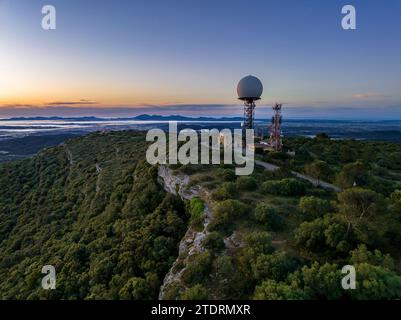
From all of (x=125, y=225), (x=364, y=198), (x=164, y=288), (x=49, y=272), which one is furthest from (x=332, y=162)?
(x=49, y=272)

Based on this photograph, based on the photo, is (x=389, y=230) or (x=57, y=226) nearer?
(x=389, y=230)

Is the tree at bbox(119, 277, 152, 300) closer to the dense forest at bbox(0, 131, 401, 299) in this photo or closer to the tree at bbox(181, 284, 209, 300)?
the dense forest at bbox(0, 131, 401, 299)

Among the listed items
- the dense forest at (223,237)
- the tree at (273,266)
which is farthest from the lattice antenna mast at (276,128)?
the tree at (273,266)

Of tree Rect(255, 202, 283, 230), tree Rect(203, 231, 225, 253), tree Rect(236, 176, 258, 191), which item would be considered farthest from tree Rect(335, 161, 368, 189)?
tree Rect(203, 231, 225, 253)

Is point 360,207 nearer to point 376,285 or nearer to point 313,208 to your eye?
Result: point 313,208

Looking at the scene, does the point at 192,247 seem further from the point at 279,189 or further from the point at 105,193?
the point at 105,193

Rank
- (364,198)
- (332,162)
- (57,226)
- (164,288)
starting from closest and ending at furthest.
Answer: (164,288) → (364,198) → (57,226) → (332,162)
